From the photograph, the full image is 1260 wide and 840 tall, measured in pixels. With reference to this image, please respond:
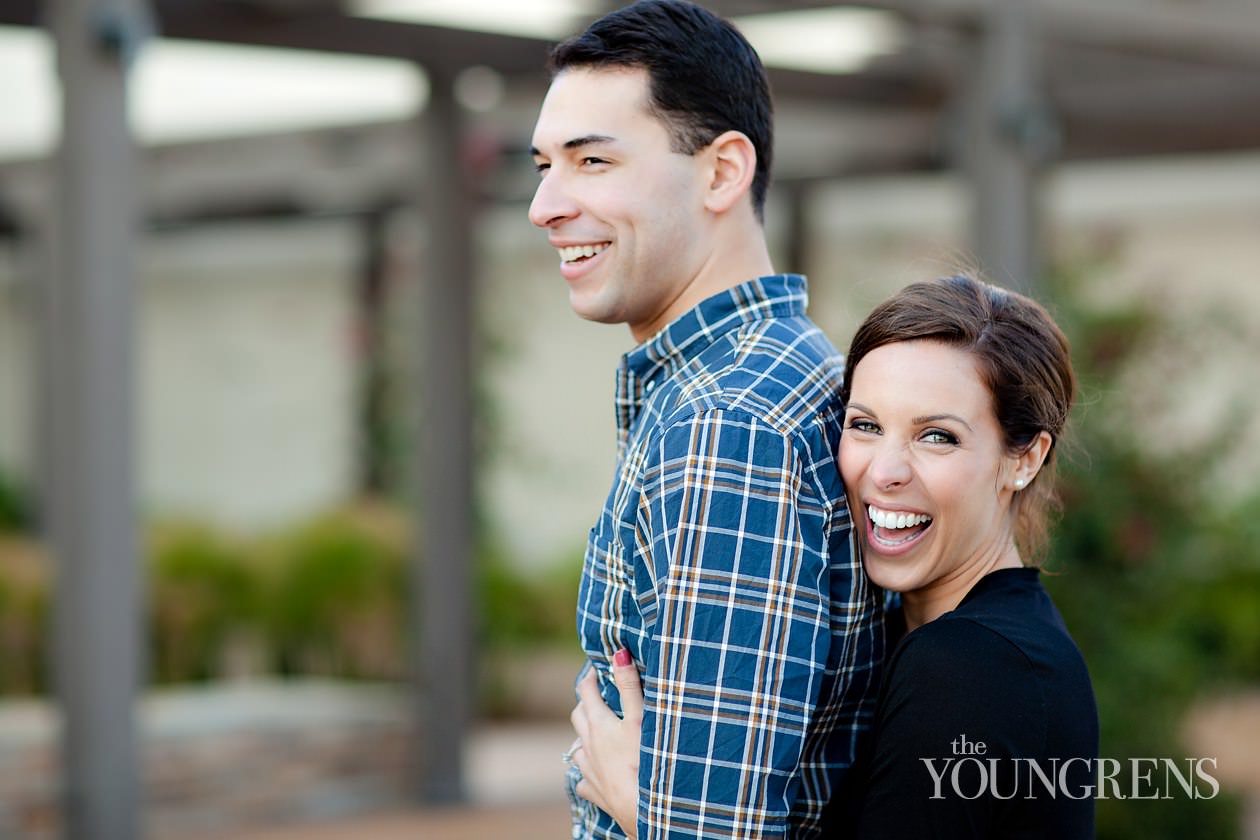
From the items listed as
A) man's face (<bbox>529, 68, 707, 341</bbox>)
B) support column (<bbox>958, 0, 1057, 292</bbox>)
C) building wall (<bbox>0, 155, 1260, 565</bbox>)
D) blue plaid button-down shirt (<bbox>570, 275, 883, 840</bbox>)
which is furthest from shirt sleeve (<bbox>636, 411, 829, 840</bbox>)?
building wall (<bbox>0, 155, 1260, 565</bbox>)

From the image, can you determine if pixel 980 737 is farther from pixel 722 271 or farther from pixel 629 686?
pixel 722 271

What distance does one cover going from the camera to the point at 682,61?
58.2 inches

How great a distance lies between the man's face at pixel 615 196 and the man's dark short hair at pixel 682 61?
0.04ft

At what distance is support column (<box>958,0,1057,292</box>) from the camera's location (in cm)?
510

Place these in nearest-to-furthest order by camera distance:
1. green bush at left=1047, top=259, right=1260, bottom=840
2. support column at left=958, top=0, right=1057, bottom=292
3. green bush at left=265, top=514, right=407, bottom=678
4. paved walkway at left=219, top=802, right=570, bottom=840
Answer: green bush at left=1047, top=259, right=1260, bottom=840 < support column at left=958, top=0, right=1057, bottom=292 < paved walkway at left=219, top=802, right=570, bottom=840 < green bush at left=265, top=514, right=407, bottom=678

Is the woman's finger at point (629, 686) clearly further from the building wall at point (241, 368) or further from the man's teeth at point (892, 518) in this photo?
the building wall at point (241, 368)

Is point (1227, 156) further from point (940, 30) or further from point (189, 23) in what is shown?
point (189, 23)

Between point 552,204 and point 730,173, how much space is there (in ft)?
0.52

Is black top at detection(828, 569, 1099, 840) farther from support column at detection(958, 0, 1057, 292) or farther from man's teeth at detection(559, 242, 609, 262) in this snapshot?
support column at detection(958, 0, 1057, 292)

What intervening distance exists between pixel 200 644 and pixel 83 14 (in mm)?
2964

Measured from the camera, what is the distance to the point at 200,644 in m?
6.23

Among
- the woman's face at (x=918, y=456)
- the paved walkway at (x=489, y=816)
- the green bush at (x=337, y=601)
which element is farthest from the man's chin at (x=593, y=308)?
the green bush at (x=337, y=601)

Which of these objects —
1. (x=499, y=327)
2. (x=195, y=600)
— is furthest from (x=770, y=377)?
(x=499, y=327)

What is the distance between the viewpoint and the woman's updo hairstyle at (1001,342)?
1.46 m
